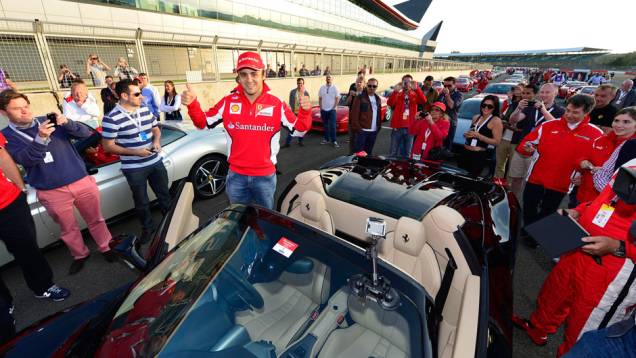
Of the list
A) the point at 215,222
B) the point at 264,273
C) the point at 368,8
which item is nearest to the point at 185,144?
the point at 215,222

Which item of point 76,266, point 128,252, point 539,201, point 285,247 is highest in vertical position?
point 285,247

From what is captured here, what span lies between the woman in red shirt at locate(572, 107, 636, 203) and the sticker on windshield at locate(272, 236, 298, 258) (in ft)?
10.0

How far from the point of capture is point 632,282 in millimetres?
1755

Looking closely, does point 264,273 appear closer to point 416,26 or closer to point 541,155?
point 541,155

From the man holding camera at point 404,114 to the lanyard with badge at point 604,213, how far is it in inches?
143

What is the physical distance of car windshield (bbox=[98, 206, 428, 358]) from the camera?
4.18ft

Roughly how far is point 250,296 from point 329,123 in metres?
6.64

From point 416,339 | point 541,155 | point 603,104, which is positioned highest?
point 603,104

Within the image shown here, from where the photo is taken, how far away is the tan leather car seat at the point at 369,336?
53.3 inches

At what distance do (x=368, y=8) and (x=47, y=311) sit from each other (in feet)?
170

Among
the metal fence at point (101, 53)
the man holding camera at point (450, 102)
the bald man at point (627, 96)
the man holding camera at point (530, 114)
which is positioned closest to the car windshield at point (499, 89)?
the bald man at point (627, 96)

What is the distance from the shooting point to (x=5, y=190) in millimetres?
2273

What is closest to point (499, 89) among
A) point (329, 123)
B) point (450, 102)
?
point (450, 102)

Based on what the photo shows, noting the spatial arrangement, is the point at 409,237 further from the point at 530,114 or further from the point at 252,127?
the point at 530,114
